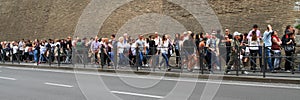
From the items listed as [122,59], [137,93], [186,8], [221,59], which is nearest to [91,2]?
[186,8]

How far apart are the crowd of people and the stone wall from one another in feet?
22.1

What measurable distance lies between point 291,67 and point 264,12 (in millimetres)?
12537

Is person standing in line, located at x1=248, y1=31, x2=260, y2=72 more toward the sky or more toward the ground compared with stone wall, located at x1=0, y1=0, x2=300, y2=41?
more toward the ground

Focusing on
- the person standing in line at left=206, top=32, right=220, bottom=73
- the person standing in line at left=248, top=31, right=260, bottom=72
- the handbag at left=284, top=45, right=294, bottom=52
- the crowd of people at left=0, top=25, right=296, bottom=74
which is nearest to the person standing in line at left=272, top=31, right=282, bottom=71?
the crowd of people at left=0, top=25, right=296, bottom=74

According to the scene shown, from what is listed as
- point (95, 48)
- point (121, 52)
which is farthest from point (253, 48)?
point (95, 48)

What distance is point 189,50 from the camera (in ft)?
58.3

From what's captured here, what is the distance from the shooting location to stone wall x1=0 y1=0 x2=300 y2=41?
2619cm

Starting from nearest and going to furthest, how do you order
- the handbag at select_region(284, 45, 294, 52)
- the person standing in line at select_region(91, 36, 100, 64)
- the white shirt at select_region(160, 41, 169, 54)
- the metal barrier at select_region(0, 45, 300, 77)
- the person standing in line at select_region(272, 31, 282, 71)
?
1. the handbag at select_region(284, 45, 294, 52)
2. the person standing in line at select_region(272, 31, 282, 71)
3. the metal barrier at select_region(0, 45, 300, 77)
4. the white shirt at select_region(160, 41, 169, 54)
5. the person standing in line at select_region(91, 36, 100, 64)

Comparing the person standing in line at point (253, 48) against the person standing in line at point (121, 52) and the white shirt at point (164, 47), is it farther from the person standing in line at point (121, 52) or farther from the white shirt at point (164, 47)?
the person standing in line at point (121, 52)

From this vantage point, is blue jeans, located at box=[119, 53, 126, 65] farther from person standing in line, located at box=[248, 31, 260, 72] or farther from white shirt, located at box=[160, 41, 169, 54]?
person standing in line, located at box=[248, 31, 260, 72]

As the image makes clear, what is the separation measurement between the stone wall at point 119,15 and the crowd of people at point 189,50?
6751mm

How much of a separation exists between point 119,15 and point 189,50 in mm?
23329

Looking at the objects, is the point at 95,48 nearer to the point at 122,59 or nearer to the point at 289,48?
the point at 122,59

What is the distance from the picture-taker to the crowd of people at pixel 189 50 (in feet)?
50.5
